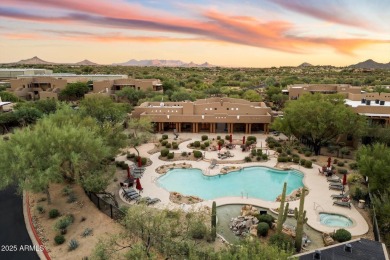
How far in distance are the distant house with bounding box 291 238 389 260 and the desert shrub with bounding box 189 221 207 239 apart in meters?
6.75

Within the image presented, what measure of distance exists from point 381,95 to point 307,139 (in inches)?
840

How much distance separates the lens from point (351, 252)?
1639cm

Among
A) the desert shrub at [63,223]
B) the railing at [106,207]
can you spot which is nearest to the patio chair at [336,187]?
the railing at [106,207]

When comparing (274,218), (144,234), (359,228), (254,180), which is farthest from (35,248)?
(359,228)

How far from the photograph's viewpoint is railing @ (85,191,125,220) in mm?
22016

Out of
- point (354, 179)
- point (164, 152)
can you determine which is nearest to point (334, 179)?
point (354, 179)

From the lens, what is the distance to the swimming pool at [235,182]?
28906mm

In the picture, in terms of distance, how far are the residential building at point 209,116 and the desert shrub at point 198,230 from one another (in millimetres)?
28937

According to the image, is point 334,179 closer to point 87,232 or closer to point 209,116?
point 209,116

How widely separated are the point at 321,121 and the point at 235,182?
1365 centimetres

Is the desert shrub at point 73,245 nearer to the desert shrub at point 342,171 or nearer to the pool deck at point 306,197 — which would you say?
the pool deck at point 306,197

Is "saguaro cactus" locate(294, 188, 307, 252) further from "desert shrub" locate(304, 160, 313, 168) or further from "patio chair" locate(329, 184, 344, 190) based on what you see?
"desert shrub" locate(304, 160, 313, 168)

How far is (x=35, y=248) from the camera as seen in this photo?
1959 cm

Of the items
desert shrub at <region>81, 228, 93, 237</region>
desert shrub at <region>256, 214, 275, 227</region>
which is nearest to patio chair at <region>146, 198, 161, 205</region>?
desert shrub at <region>81, 228, 93, 237</region>
